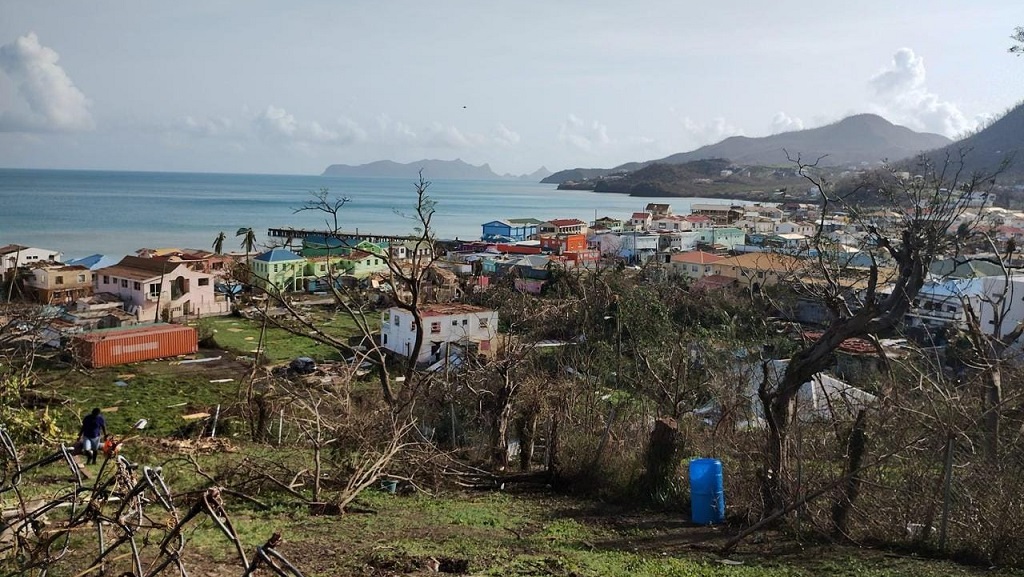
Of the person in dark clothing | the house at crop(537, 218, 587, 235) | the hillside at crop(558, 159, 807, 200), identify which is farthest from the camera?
the hillside at crop(558, 159, 807, 200)

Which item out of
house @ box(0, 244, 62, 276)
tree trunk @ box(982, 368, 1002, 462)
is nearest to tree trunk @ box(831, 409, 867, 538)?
tree trunk @ box(982, 368, 1002, 462)

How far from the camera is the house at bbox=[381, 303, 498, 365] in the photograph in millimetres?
20641

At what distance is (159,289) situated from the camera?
85.0 feet

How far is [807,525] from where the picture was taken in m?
5.68

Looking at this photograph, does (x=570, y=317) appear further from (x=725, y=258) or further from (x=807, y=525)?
(x=725, y=258)

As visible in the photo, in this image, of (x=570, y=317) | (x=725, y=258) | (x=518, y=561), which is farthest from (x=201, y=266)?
(x=518, y=561)

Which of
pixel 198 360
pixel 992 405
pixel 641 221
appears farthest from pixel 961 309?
pixel 641 221

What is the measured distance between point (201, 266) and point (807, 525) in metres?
29.8

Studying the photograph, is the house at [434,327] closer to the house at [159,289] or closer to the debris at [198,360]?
the debris at [198,360]

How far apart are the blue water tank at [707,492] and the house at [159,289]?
23.2m

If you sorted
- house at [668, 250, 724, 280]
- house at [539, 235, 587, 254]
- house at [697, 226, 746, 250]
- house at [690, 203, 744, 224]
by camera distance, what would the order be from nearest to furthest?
house at [668, 250, 724, 280] < house at [539, 235, 587, 254] < house at [697, 226, 746, 250] < house at [690, 203, 744, 224]

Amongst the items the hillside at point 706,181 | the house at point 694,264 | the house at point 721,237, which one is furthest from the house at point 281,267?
the hillside at point 706,181

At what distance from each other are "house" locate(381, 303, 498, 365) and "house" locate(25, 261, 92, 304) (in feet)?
42.5

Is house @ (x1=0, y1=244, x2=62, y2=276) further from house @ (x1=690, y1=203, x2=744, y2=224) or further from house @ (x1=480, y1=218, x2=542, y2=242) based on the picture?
house @ (x1=690, y1=203, x2=744, y2=224)
